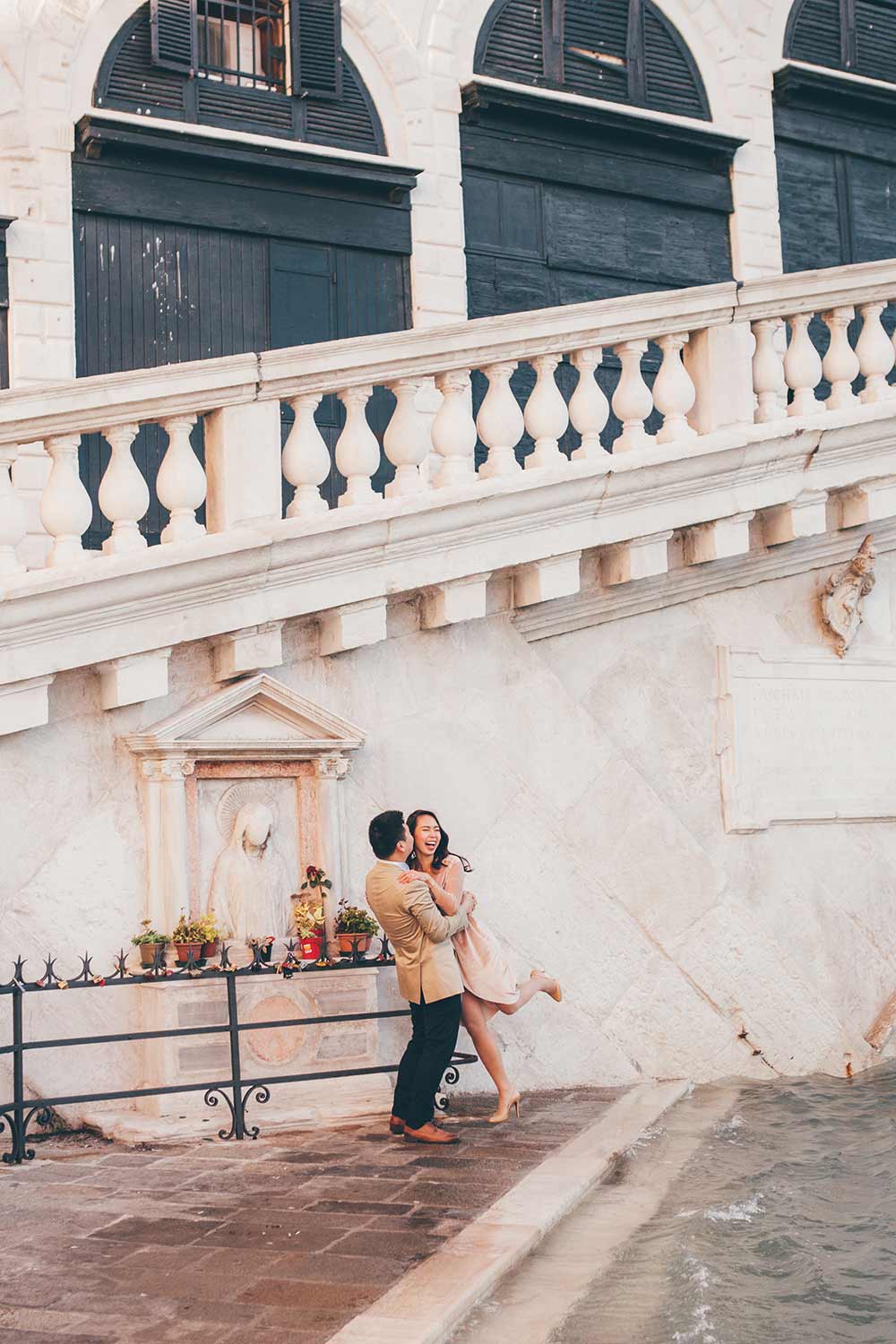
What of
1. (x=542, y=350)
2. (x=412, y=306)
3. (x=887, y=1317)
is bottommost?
(x=887, y=1317)

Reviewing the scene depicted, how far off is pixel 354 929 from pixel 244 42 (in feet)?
20.0

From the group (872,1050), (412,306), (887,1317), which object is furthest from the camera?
(412,306)

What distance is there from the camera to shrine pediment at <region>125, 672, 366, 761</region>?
7562 millimetres

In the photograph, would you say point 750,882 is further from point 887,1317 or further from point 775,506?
point 887,1317

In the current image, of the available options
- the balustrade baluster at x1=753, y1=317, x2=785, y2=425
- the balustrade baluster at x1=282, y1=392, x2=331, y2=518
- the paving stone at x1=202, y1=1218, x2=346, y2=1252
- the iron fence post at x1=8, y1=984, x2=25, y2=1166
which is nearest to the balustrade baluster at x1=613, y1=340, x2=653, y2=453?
the balustrade baluster at x1=753, y1=317, x2=785, y2=425

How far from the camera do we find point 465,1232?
5.34 m

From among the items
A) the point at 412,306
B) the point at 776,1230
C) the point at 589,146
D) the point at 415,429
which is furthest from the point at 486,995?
the point at 589,146

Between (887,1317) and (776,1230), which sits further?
(776,1230)

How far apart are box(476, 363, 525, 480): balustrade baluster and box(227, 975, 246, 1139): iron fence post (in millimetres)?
2842

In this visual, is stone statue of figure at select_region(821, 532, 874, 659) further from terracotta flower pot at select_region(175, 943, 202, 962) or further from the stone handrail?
terracotta flower pot at select_region(175, 943, 202, 962)

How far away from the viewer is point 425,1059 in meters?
7.04

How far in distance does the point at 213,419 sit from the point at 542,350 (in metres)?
1.75

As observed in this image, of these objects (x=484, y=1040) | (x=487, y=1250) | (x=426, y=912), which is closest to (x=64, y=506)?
(x=426, y=912)

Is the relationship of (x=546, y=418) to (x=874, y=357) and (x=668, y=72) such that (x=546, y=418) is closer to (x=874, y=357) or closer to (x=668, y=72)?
(x=874, y=357)
